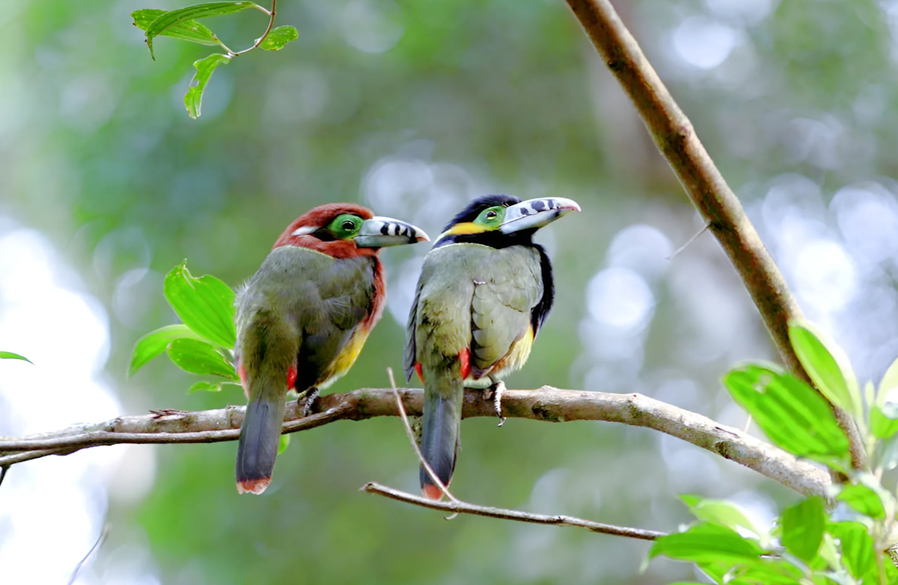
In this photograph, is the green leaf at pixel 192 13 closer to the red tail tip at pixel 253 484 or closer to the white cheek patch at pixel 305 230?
the red tail tip at pixel 253 484

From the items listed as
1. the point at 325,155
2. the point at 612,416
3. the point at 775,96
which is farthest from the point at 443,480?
the point at 775,96

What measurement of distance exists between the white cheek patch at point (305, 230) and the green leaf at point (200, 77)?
1267 mm

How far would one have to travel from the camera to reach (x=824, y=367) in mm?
1134

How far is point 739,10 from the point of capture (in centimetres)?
784

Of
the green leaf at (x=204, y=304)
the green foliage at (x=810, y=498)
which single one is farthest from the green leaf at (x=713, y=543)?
the green leaf at (x=204, y=304)

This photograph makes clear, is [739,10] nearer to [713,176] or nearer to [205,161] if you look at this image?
[205,161]

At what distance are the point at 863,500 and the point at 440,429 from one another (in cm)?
143

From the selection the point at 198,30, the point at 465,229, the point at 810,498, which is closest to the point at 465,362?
the point at 465,229

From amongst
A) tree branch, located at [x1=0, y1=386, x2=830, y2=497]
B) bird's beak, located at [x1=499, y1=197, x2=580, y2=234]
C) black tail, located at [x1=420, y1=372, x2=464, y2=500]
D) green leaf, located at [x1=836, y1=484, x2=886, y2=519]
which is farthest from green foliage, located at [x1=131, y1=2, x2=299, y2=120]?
bird's beak, located at [x1=499, y1=197, x2=580, y2=234]

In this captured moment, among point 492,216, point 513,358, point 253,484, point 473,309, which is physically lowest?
point 253,484

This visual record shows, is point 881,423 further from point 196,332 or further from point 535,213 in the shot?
point 535,213

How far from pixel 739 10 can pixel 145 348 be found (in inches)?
273

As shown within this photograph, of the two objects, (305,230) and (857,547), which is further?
(305,230)

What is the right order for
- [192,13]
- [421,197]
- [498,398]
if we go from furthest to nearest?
[421,197], [498,398], [192,13]
